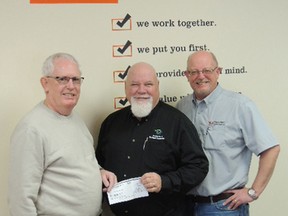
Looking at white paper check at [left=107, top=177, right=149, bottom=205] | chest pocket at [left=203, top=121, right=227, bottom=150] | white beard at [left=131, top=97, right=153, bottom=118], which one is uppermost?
white beard at [left=131, top=97, right=153, bottom=118]

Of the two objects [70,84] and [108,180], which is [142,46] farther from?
[108,180]

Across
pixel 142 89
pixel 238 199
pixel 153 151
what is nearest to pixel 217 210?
pixel 238 199

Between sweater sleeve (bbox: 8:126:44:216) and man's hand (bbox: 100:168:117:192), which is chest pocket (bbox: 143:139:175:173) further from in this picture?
sweater sleeve (bbox: 8:126:44:216)

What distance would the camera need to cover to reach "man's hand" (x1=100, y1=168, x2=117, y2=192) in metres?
1.95

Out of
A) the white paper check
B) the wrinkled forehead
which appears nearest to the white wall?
the wrinkled forehead

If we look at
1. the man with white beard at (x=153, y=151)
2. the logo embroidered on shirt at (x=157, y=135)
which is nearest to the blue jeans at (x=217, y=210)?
the man with white beard at (x=153, y=151)

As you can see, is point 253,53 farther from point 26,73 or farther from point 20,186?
point 20,186

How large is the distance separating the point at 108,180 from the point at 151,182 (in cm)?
26

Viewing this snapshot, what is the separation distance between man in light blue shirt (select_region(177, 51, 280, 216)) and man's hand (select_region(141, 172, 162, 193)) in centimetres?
34

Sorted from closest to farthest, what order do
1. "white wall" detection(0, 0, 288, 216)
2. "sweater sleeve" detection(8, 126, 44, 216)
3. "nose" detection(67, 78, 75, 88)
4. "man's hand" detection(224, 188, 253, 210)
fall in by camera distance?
"sweater sleeve" detection(8, 126, 44, 216), "nose" detection(67, 78, 75, 88), "man's hand" detection(224, 188, 253, 210), "white wall" detection(0, 0, 288, 216)

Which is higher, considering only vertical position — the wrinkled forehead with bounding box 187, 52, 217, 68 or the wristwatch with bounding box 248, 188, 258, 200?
A: the wrinkled forehead with bounding box 187, 52, 217, 68

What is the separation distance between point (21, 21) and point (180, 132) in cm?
124

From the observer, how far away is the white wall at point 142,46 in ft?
7.35

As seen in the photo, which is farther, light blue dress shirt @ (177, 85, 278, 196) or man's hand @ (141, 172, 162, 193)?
light blue dress shirt @ (177, 85, 278, 196)
